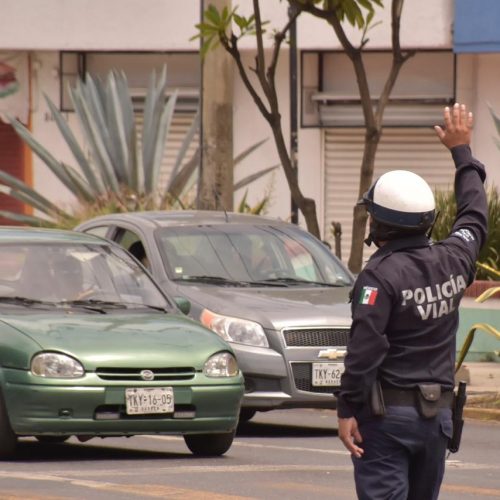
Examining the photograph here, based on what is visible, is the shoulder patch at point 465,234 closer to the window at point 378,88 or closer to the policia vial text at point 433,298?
the policia vial text at point 433,298

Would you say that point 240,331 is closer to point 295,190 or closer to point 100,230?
point 100,230

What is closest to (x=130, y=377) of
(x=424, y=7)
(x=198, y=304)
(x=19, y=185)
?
(x=198, y=304)

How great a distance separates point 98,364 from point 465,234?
14.5 ft

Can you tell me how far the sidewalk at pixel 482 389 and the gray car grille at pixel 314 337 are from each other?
201cm

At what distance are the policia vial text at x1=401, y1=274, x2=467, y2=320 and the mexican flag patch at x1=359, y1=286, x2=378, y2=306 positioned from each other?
99 millimetres

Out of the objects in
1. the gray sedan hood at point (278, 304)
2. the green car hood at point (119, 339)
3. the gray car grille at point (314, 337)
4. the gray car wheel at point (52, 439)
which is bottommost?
the gray car wheel at point (52, 439)

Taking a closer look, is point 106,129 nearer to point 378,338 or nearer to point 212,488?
point 212,488

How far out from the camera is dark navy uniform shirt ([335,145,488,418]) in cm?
605

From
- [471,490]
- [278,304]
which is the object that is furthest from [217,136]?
[471,490]

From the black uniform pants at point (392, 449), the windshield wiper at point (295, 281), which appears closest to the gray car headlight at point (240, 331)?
the windshield wiper at point (295, 281)

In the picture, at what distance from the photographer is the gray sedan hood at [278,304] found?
1290 cm

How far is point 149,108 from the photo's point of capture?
23.3 metres

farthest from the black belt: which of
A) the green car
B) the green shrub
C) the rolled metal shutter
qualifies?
the rolled metal shutter

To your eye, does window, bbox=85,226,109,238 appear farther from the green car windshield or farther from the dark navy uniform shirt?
the dark navy uniform shirt
